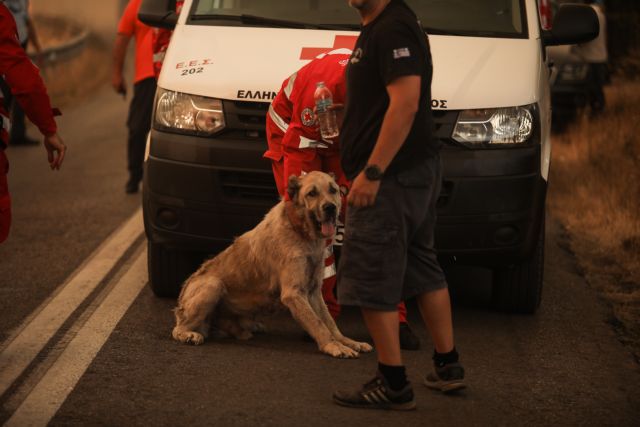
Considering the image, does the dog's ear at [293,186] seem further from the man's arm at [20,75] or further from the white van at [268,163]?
the man's arm at [20,75]

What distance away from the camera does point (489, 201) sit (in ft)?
21.8

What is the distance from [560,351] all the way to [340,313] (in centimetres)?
128

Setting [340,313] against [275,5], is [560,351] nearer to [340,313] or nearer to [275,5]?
[340,313]

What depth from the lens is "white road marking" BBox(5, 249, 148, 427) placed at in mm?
5133

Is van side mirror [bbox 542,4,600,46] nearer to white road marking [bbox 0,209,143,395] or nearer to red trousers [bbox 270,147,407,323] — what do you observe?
red trousers [bbox 270,147,407,323]

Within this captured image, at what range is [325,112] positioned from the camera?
587 centimetres

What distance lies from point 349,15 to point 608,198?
3.74m

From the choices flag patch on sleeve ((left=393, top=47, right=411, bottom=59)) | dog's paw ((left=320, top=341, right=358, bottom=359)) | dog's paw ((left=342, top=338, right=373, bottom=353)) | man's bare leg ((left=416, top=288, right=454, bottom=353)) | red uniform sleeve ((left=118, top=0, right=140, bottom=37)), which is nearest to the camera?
flag patch on sleeve ((left=393, top=47, right=411, bottom=59))

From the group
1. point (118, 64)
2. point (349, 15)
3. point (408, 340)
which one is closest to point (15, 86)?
point (408, 340)

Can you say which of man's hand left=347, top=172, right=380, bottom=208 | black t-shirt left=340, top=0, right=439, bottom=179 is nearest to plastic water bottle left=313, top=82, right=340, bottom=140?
black t-shirt left=340, top=0, right=439, bottom=179

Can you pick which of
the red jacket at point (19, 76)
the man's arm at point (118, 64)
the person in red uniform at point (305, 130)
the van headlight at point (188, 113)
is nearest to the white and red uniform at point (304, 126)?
the person in red uniform at point (305, 130)

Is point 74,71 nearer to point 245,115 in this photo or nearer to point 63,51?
point 63,51

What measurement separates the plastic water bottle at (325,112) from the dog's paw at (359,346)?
1.01 metres

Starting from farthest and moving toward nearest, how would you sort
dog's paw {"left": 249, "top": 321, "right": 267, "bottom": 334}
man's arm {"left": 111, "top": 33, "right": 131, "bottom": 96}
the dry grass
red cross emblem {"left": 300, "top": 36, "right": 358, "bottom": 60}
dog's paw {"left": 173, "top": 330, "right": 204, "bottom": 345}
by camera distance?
man's arm {"left": 111, "top": 33, "right": 131, "bottom": 96}, the dry grass, red cross emblem {"left": 300, "top": 36, "right": 358, "bottom": 60}, dog's paw {"left": 249, "top": 321, "right": 267, "bottom": 334}, dog's paw {"left": 173, "top": 330, "right": 204, "bottom": 345}
